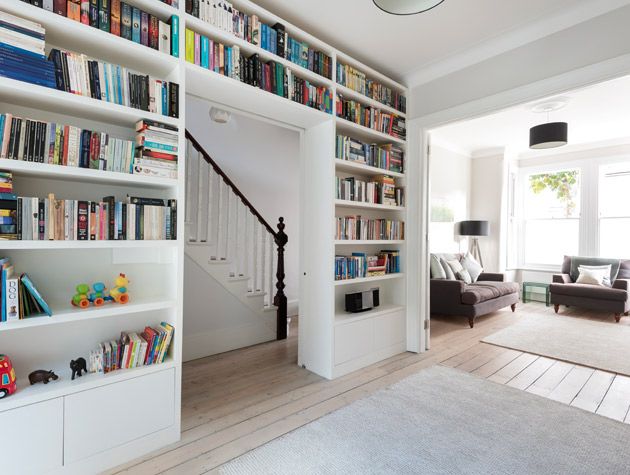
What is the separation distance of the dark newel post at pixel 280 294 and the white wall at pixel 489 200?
462 cm

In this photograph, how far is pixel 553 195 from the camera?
6605mm

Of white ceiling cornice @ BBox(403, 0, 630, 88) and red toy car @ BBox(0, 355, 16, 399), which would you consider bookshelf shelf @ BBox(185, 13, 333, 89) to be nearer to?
white ceiling cornice @ BBox(403, 0, 630, 88)

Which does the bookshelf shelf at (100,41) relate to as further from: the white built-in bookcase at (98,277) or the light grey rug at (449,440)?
the light grey rug at (449,440)

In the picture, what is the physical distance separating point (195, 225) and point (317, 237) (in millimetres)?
1318

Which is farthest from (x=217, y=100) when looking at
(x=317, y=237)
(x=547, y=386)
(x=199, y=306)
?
(x=547, y=386)

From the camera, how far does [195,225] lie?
11.2 ft

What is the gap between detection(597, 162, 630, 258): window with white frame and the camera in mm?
5797

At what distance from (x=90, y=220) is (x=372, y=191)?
7.69 feet

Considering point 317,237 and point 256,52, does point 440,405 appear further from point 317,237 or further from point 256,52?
point 256,52

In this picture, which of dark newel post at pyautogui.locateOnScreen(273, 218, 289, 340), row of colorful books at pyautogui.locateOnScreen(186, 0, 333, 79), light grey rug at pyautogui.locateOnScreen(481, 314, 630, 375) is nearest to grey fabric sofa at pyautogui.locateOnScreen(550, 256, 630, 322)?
light grey rug at pyautogui.locateOnScreen(481, 314, 630, 375)

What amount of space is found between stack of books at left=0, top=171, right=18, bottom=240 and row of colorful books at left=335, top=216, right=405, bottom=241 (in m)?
2.11

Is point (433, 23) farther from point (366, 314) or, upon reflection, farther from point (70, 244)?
point (70, 244)

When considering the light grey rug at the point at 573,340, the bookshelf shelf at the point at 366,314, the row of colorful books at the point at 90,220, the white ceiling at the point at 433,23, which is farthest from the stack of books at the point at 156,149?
the light grey rug at the point at 573,340

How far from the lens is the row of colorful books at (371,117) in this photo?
3004 millimetres
